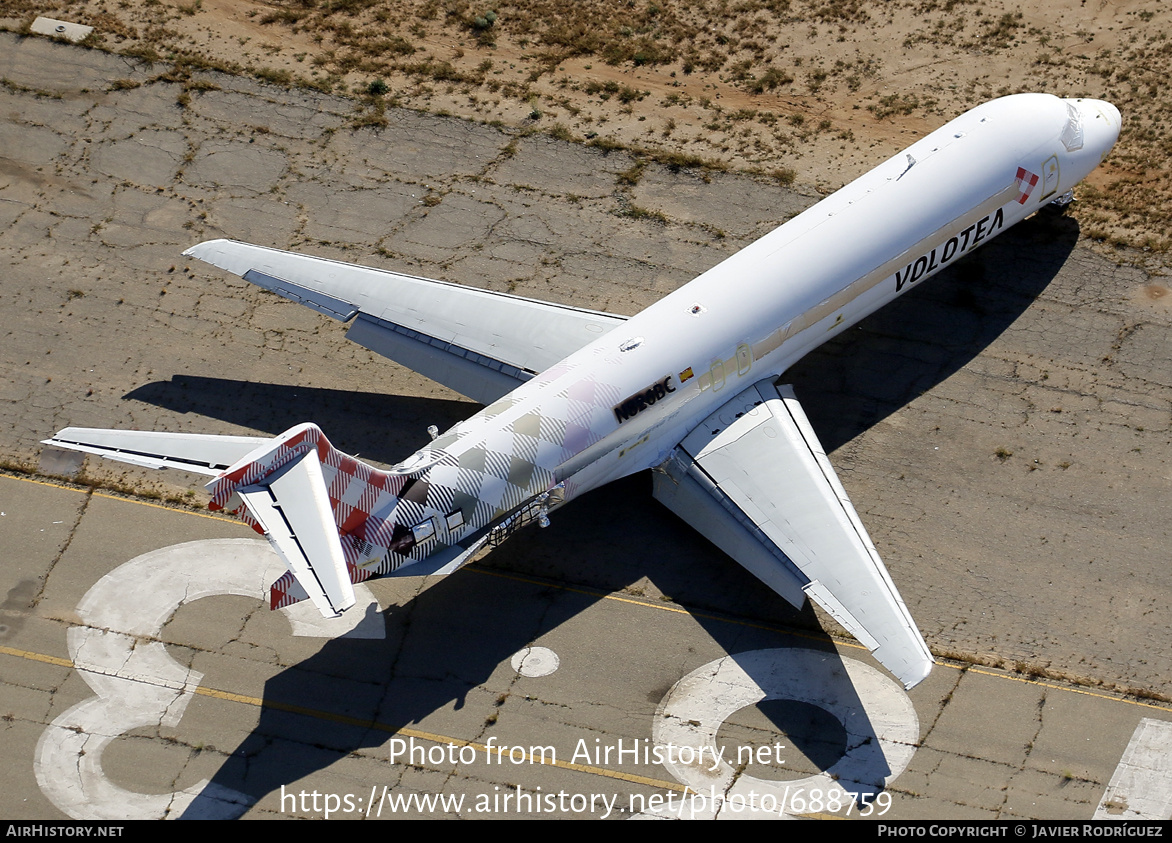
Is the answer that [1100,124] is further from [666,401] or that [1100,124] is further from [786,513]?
[666,401]

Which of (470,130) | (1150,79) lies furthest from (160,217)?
(1150,79)

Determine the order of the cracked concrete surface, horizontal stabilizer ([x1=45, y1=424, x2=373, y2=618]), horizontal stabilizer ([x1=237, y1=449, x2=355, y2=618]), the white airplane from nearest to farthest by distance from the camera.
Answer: horizontal stabilizer ([x1=237, y1=449, x2=355, y2=618]) < horizontal stabilizer ([x1=45, y1=424, x2=373, y2=618]) < the white airplane < the cracked concrete surface

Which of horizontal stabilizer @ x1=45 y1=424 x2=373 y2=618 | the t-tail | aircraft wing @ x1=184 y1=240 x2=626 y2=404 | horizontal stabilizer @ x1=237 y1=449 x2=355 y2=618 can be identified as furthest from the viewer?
aircraft wing @ x1=184 y1=240 x2=626 y2=404

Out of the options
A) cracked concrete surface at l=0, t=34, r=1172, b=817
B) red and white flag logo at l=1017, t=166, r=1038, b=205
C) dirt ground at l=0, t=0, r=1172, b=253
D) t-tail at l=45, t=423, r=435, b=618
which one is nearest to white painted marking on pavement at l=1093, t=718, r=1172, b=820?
cracked concrete surface at l=0, t=34, r=1172, b=817

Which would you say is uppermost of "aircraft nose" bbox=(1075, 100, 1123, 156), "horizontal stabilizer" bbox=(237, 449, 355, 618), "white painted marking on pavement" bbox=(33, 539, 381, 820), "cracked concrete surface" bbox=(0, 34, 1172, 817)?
"aircraft nose" bbox=(1075, 100, 1123, 156)

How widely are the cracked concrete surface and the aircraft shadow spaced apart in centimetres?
9

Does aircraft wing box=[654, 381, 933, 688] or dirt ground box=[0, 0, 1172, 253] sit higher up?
dirt ground box=[0, 0, 1172, 253]

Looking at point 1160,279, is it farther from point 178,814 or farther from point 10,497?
point 10,497

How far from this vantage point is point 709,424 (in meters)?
26.4

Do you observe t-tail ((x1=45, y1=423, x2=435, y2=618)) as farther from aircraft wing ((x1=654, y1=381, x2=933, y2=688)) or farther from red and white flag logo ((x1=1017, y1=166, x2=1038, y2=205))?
red and white flag logo ((x1=1017, y1=166, x2=1038, y2=205))

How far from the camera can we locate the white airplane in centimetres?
2103

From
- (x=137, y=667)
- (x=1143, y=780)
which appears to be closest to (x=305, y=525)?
(x=137, y=667)

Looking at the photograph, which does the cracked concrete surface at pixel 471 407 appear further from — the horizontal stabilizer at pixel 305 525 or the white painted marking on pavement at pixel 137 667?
the horizontal stabilizer at pixel 305 525

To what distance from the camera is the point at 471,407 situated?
29297mm
